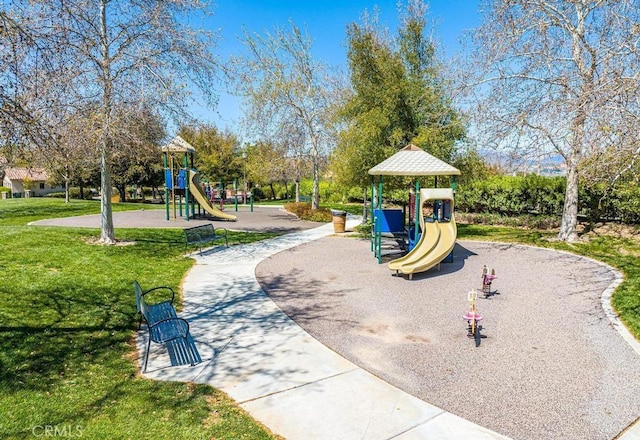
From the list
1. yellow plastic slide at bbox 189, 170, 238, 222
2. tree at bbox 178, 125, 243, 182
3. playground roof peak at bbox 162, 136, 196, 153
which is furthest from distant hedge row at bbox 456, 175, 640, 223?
tree at bbox 178, 125, 243, 182

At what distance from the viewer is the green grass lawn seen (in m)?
4.06

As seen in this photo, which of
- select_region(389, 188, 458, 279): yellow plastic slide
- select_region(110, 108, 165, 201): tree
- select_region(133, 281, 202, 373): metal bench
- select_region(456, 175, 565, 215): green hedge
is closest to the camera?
select_region(133, 281, 202, 373): metal bench

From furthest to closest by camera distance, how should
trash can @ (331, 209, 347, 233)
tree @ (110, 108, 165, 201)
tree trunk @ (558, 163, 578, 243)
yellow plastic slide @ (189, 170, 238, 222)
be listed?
yellow plastic slide @ (189, 170, 238, 222) → trash can @ (331, 209, 347, 233) → tree trunk @ (558, 163, 578, 243) → tree @ (110, 108, 165, 201)

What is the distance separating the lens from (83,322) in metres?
6.64

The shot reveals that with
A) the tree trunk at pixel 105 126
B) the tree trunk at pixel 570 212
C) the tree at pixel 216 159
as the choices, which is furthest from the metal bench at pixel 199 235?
the tree at pixel 216 159

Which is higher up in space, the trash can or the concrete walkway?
the trash can

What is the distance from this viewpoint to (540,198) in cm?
1948

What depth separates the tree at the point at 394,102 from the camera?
1500 centimetres

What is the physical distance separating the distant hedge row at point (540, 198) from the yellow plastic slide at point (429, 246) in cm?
741

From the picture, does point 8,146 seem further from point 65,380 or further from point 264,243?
point 264,243

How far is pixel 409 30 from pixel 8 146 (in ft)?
46.3

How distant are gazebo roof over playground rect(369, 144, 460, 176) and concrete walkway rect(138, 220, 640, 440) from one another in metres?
5.48

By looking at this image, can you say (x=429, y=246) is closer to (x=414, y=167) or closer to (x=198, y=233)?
(x=414, y=167)

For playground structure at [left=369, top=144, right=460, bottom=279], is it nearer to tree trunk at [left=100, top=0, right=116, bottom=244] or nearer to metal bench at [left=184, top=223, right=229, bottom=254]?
metal bench at [left=184, top=223, right=229, bottom=254]
